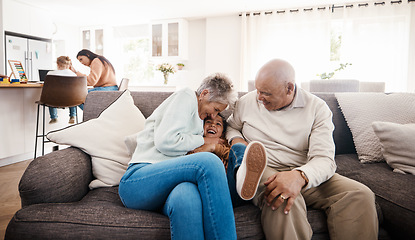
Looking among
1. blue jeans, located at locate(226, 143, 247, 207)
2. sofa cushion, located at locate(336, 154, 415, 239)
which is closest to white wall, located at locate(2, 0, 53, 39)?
blue jeans, located at locate(226, 143, 247, 207)

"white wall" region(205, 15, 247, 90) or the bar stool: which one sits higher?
"white wall" region(205, 15, 247, 90)

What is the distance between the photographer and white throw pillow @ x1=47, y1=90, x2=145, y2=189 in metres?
1.42

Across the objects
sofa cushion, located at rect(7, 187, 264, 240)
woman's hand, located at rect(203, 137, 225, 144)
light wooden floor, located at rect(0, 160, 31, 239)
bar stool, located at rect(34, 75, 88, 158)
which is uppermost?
bar stool, located at rect(34, 75, 88, 158)

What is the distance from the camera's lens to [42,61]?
545 cm

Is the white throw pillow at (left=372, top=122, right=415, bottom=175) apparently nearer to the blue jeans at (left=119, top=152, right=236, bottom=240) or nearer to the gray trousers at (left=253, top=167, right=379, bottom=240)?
the gray trousers at (left=253, top=167, right=379, bottom=240)

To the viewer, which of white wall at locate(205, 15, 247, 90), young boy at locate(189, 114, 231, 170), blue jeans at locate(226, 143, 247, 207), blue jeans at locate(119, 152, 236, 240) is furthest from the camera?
white wall at locate(205, 15, 247, 90)

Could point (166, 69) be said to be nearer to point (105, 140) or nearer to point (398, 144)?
point (105, 140)

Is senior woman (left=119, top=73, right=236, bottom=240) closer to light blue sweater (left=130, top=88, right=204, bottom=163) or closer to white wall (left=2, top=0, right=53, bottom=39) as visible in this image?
light blue sweater (left=130, top=88, right=204, bottom=163)

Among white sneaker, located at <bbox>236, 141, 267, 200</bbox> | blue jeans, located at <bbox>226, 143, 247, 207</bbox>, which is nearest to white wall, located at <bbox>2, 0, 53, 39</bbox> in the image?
blue jeans, located at <bbox>226, 143, 247, 207</bbox>

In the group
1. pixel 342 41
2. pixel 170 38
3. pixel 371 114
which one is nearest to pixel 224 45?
pixel 170 38

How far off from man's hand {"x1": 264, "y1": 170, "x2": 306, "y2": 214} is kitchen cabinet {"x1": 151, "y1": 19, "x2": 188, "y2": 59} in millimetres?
5261

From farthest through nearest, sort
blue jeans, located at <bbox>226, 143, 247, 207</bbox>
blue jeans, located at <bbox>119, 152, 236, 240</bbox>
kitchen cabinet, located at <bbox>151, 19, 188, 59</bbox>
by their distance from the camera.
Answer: kitchen cabinet, located at <bbox>151, 19, 188, 59</bbox> → blue jeans, located at <bbox>226, 143, 247, 207</bbox> → blue jeans, located at <bbox>119, 152, 236, 240</bbox>

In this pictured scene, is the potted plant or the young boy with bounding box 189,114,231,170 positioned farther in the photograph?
the potted plant

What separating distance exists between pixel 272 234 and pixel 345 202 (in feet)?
1.13
